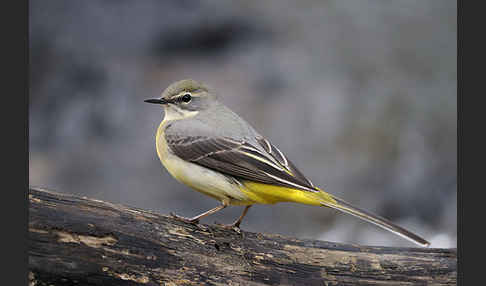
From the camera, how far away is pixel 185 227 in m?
4.90

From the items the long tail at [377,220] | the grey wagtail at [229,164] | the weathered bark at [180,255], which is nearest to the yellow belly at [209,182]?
the grey wagtail at [229,164]

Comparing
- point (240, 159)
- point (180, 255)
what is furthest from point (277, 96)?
point (180, 255)

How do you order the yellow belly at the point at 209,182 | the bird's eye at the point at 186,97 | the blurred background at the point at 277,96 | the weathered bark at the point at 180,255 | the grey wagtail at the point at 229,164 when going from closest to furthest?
the weathered bark at the point at 180,255 < the grey wagtail at the point at 229,164 < the yellow belly at the point at 209,182 < the bird's eye at the point at 186,97 < the blurred background at the point at 277,96

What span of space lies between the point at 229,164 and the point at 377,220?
1366 mm

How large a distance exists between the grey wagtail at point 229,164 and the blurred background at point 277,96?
334 centimetres

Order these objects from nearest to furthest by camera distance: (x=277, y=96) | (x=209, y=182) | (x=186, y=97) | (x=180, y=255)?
(x=180, y=255), (x=209, y=182), (x=186, y=97), (x=277, y=96)

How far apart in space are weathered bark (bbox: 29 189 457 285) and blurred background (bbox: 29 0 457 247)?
12.2 ft

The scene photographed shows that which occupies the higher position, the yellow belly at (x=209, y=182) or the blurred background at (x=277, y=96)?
the blurred background at (x=277, y=96)

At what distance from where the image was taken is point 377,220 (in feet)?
15.4

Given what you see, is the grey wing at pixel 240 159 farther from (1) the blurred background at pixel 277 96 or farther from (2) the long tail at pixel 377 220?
(1) the blurred background at pixel 277 96

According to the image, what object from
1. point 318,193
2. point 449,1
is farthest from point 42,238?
point 449,1

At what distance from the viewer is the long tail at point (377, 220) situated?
4.64m

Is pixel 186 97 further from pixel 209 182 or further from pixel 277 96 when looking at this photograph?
pixel 277 96

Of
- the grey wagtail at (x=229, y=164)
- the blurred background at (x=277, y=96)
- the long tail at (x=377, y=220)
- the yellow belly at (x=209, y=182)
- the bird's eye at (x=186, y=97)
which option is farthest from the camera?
the blurred background at (x=277, y=96)
